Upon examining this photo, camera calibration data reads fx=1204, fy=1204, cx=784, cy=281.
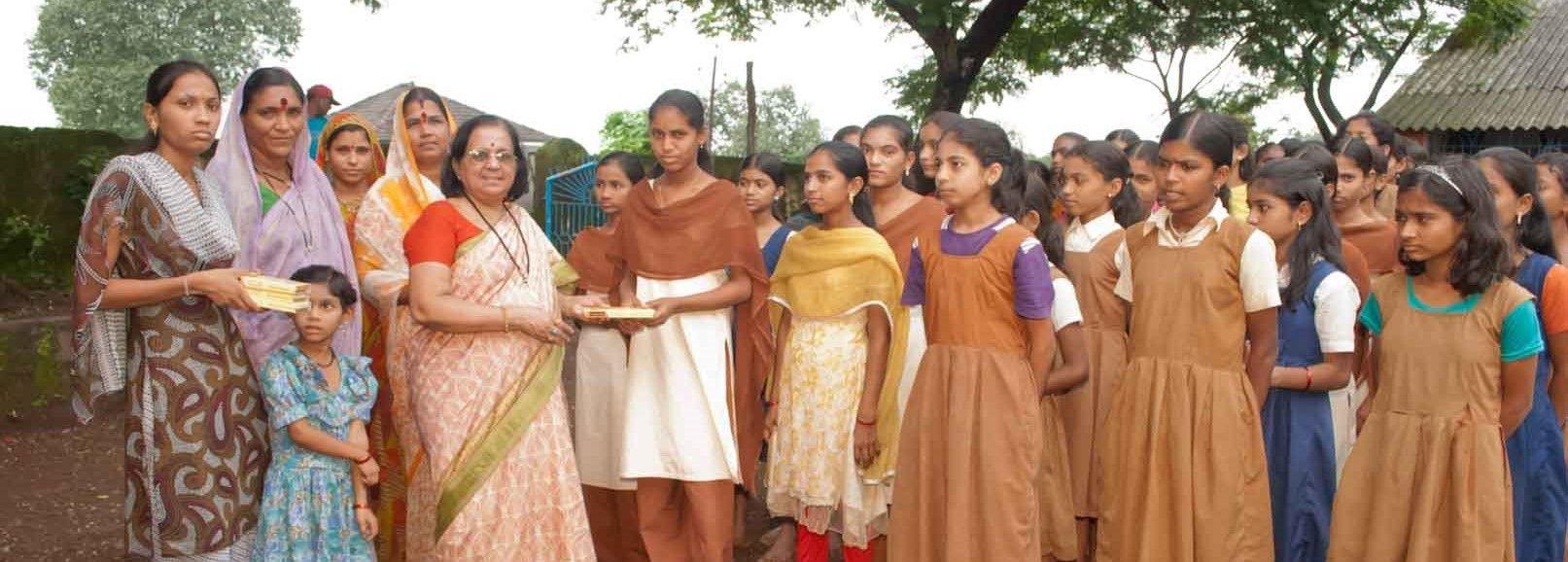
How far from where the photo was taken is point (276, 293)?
3.12 metres

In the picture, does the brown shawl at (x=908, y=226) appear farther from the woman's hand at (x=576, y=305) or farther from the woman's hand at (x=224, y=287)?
the woman's hand at (x=224, y=287)

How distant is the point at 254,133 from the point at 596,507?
2015 mm

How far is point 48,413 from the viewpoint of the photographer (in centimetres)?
726

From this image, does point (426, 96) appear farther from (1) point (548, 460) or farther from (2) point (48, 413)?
(2) point (48, 413)

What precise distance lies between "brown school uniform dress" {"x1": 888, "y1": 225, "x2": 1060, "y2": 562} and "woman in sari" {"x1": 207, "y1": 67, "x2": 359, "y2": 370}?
187cm

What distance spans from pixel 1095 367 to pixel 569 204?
431 inches

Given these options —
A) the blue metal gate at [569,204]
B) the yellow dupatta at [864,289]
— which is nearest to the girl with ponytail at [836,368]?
the yellow dupatta at [864,289]

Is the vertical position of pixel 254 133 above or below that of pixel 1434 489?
above

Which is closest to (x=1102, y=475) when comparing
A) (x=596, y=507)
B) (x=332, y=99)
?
(x=596, y=507)

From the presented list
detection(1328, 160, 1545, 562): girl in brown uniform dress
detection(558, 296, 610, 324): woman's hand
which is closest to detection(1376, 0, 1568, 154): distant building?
detection(1328, 160, 1545, 562): girl in brown uniform dress

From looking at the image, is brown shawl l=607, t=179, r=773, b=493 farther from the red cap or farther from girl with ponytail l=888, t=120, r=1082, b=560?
the red cap

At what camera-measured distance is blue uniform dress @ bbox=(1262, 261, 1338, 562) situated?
12.9 ft

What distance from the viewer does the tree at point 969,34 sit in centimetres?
1433

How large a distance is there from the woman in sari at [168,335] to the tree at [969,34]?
11094 mm
